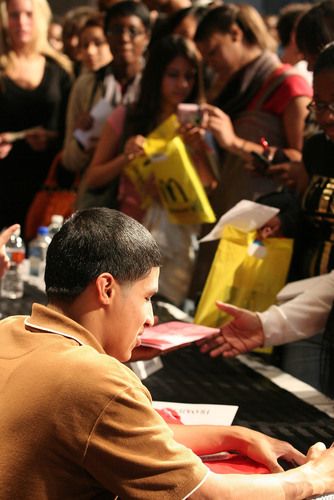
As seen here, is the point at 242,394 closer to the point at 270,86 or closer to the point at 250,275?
the point at 250,275

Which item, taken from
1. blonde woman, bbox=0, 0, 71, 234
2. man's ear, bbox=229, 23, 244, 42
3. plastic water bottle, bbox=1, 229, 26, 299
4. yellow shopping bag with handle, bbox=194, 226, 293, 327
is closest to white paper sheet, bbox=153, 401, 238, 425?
yellow shopping bag with handle, bbox=194, 226, 293, 327

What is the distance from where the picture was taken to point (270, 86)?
11.1 ft

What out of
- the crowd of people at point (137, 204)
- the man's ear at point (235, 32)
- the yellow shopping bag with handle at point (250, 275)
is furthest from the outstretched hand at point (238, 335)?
the man's ear at point (235, 32)

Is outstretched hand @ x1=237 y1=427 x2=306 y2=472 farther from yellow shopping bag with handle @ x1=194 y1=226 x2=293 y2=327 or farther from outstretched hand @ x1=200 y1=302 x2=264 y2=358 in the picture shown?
yellow shopping bag with handle @ x1=194 y1=226 x2=293 y2=327

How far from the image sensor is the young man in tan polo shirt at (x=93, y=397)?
1.27 metres

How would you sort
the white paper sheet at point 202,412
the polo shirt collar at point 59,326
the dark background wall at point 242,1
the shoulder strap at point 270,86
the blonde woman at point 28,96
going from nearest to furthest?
1. the polo shirt collar at point 59,326
2. the white paper sheet at point 202,412
3. the shoulder strap at point 270,86
4. the blonde woman at point 28,96
5. the dark background wall at point 242,1

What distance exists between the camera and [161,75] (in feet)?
12.0

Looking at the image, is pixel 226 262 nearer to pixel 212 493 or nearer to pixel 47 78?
pixel 212 493

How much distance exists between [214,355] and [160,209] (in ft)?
4.72

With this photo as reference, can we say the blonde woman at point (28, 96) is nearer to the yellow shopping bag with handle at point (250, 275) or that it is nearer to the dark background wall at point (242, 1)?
the yellow shopping bag with handle at point (250, 275)

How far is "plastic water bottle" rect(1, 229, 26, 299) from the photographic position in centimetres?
306

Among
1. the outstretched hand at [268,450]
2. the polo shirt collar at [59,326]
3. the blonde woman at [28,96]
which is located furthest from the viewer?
the blonde woman at [28,96]

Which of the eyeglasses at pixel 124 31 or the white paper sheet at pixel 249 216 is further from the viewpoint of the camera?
the eyeglasses at pixel 124 31

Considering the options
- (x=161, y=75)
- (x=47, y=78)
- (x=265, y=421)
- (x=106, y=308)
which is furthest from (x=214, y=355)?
(x=47, y=78)
